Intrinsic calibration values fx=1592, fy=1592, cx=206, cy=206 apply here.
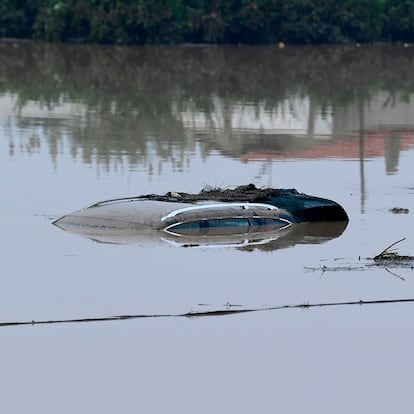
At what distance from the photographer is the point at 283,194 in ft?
66.4

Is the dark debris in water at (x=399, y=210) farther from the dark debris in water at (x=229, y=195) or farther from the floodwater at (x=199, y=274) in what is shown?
the dark debris in water at (x=229, y=195)

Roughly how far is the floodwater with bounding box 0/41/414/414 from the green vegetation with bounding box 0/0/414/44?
1943 centimetres

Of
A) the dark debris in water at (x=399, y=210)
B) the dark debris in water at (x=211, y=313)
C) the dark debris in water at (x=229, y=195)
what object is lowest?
the dark debris in water at (x=399, y=210)

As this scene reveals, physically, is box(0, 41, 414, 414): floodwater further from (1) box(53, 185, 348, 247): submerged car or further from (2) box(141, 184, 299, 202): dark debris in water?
(2) box(141, 184, 299, 202): dark debris in water

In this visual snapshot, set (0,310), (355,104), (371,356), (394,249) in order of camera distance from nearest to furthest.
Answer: (371,356) → (0,310) → (394,249) → (355,104)

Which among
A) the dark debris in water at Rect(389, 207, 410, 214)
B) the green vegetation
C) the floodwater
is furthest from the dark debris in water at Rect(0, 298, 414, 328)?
the green vegetation

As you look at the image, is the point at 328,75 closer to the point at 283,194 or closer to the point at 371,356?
the point at 283,194

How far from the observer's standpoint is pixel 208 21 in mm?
57656

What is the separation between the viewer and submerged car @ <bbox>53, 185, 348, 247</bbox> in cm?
1858

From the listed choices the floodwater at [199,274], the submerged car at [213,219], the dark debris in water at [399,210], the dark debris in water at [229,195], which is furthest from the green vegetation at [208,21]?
the submerged car at [213,219]

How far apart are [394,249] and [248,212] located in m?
2.04

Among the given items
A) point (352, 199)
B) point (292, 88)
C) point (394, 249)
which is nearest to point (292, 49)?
point (292, 88)

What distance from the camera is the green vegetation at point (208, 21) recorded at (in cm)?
5612

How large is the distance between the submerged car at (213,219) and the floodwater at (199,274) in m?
0.34
